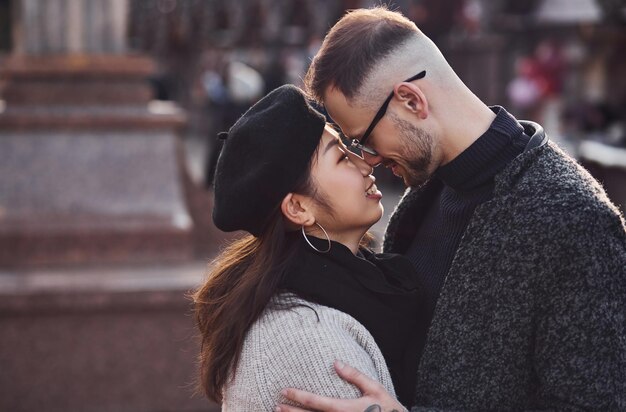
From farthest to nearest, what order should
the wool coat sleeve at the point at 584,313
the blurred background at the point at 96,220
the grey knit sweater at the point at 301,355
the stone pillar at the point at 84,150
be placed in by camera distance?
the stone pillar at the point at 84,150 < the blurred background at the point at 96,220 < the grey knit sweater at the point at 301,355 < the wool coat sleeve at the point at 584,313

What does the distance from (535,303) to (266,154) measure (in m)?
0.78

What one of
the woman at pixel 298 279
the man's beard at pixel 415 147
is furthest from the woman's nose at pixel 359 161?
the man's beard at pixel 415 147

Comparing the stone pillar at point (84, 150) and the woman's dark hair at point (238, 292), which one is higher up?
the woman's dark hair at point (238, 292)

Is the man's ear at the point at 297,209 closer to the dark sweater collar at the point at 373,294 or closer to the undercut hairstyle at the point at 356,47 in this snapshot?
the dark sweater collar at the point at 373,294

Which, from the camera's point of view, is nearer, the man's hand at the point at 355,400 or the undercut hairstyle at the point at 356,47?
the man's hand at the point at 355,400

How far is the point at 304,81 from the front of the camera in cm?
301

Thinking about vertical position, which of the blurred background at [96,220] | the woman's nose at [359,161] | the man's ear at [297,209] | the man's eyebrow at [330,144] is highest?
the man's eyebrow at [330,144]

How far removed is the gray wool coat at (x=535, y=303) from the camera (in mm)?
2457

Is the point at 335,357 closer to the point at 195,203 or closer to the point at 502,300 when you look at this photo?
the point at 502,300

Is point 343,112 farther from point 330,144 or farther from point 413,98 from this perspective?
point 413,98

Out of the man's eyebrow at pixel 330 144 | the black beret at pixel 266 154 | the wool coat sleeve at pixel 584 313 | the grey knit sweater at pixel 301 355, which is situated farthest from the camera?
the man's eyebrow at pixel 330 144

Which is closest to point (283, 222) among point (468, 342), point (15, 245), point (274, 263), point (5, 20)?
point (274, 263)

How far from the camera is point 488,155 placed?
2.75 meters

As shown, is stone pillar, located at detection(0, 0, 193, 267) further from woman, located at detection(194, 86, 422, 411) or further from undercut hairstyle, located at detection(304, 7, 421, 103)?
undercut hairstyle, located at detection(304, 7, 421, 103)
